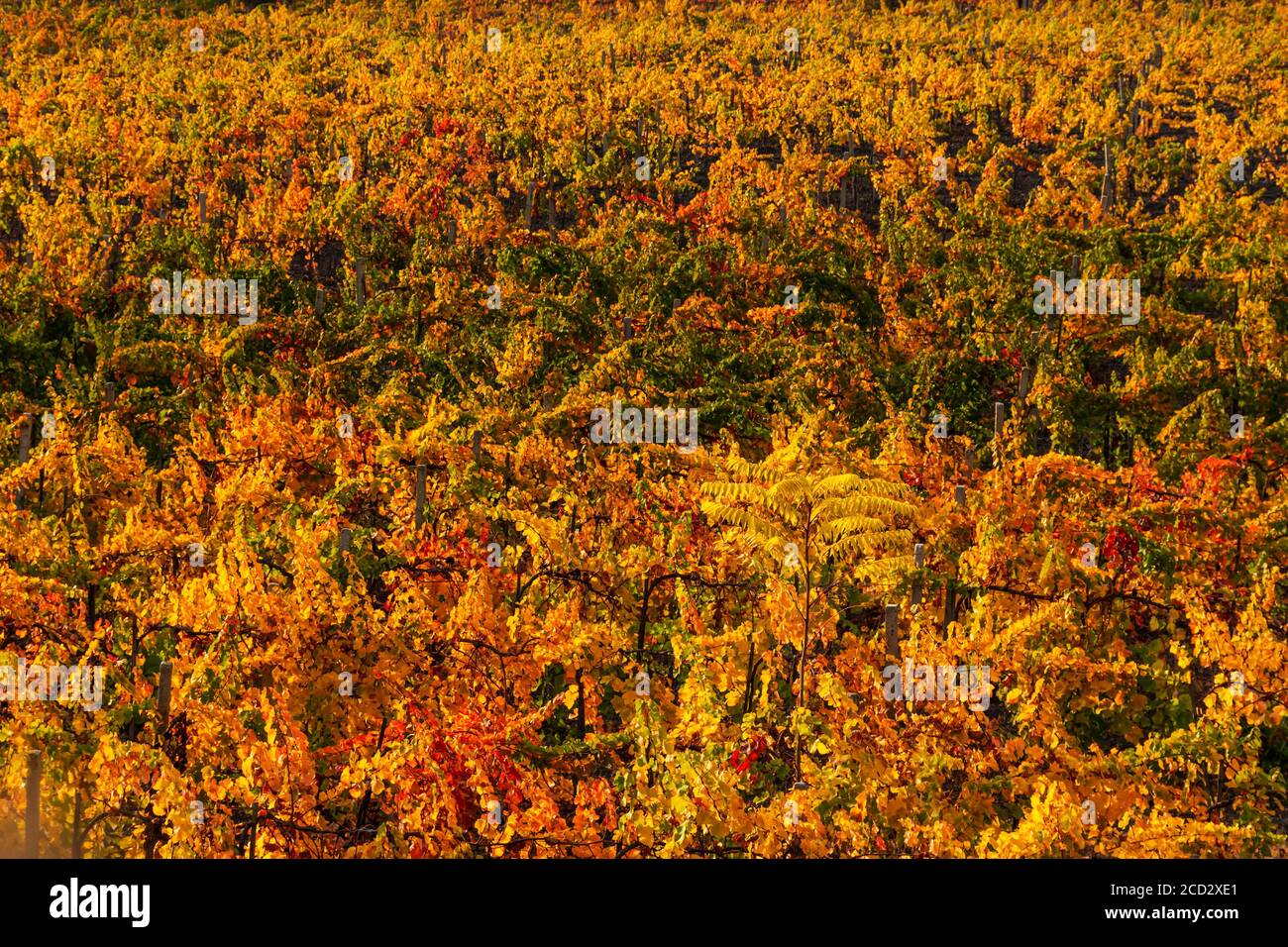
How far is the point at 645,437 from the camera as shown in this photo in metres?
19.2

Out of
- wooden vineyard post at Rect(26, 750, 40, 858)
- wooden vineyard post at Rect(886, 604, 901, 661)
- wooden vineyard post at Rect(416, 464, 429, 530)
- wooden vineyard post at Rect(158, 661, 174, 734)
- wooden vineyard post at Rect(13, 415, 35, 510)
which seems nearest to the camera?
wooden vineyard post at Rect(26, 750, 40, 858)

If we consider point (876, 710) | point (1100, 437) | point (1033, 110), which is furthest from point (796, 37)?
point (876, 710)

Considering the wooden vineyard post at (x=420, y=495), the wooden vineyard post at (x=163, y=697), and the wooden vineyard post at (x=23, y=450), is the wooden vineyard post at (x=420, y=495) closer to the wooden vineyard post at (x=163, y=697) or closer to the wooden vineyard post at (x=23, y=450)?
the wooden vineyard post at (x=163, y=697)

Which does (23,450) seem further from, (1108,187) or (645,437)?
(1108,187)

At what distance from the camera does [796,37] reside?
131 ft

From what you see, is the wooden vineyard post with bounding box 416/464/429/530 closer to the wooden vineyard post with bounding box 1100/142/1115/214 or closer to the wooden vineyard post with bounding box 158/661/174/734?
the wooden vineyard post with bounding box 158/661/174/734

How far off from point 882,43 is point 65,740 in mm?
33690

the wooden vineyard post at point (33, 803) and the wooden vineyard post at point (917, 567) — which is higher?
the wooden vineyard post at point (917, 567)

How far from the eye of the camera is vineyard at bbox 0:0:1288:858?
35.5 ft

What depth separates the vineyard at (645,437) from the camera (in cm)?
1083

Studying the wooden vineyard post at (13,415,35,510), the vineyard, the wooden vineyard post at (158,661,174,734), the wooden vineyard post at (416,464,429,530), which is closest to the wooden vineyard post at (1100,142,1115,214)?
the vineyard

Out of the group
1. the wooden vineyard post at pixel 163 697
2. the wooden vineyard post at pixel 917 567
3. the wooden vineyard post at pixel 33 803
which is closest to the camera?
the wooden vineyard post at pixel 33 803

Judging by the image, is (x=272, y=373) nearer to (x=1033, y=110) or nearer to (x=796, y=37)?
(x=1033, y=110)

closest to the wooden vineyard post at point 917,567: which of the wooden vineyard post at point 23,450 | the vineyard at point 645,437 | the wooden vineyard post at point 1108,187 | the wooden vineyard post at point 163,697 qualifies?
the vineyard at point 645,437
